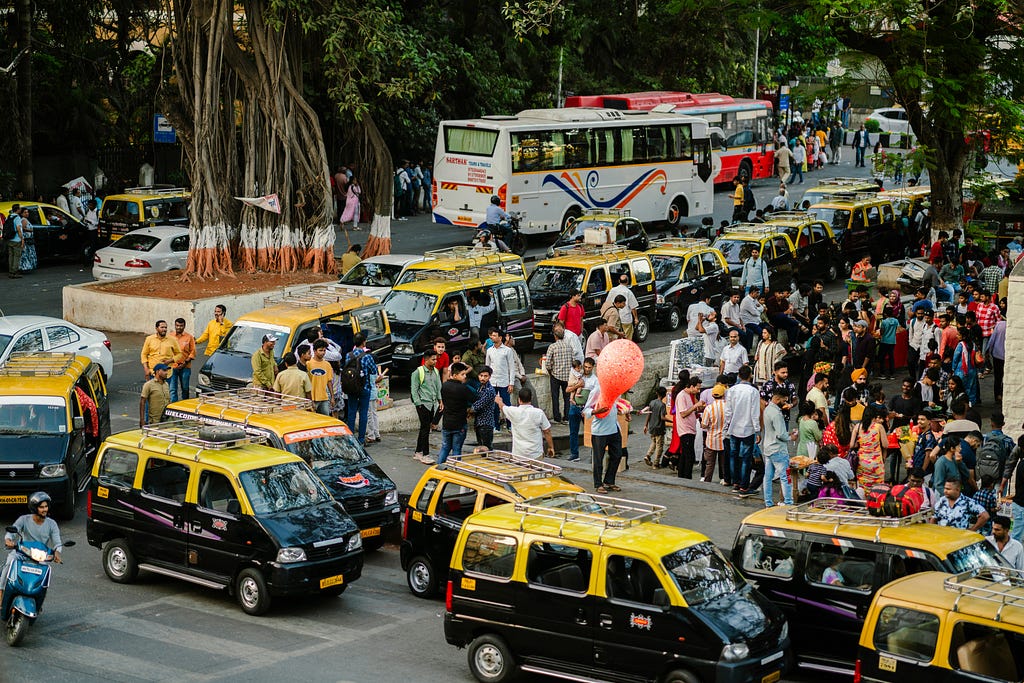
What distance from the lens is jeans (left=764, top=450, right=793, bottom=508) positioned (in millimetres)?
15719

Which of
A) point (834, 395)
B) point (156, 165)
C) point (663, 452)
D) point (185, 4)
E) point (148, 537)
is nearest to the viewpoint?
point (148, 537)

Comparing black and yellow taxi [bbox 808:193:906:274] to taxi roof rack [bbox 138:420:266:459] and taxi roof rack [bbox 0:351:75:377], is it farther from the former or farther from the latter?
taxi roof rack [bbox 138:420:266:459]

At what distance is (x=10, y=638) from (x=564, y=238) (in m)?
21.0

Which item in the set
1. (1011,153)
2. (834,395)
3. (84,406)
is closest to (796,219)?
(1011,153)

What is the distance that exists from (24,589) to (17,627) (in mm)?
336

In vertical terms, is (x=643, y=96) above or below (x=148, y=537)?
above

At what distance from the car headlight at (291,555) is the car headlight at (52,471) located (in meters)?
4.02

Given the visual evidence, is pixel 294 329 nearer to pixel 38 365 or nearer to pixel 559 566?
pixel 38 365

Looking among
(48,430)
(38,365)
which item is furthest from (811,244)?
(48,430)

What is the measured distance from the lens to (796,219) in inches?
1211

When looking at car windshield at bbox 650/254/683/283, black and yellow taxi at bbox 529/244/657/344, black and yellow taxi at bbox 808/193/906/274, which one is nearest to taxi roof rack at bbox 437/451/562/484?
black and yellow taxi at bbox 529/244/657/344

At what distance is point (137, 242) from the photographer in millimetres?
29391

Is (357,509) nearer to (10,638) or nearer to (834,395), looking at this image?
(10,638)

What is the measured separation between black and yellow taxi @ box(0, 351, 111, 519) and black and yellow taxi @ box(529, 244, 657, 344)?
10.1 m
